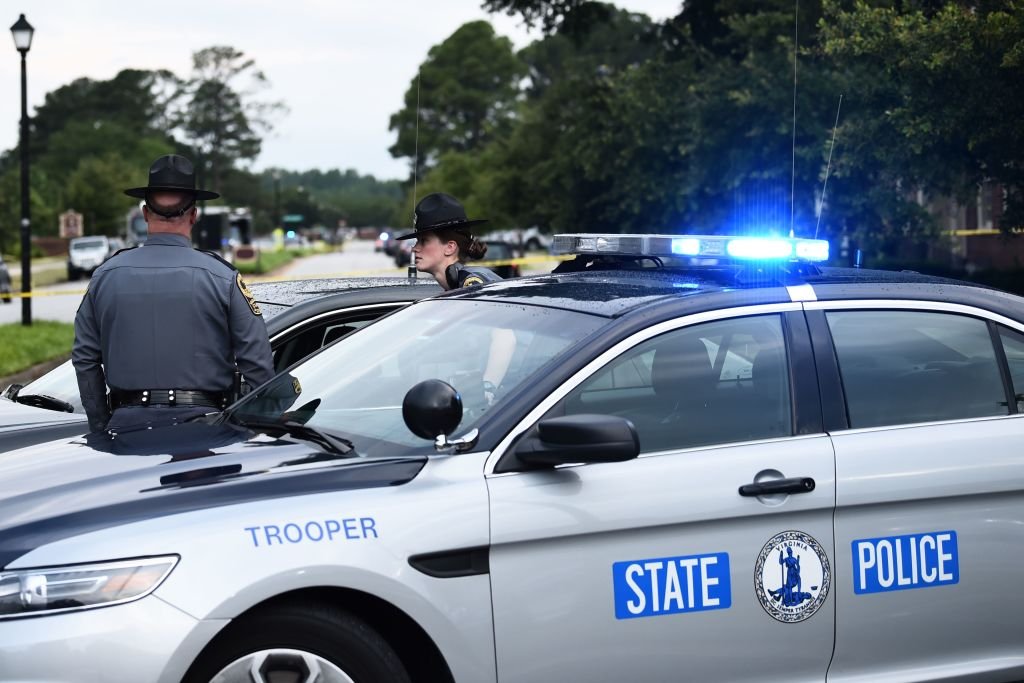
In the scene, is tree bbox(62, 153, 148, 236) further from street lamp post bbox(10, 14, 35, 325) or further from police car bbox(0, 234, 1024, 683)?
police car bbox(0, 234, 1024, 683)

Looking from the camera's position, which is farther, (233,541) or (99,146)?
(99,146)

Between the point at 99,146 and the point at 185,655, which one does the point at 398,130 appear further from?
the point at 185,655

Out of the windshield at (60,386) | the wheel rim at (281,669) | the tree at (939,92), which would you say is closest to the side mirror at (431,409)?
the wheel rim at (281,669)

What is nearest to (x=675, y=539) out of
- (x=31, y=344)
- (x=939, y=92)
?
(x=939, y=92)

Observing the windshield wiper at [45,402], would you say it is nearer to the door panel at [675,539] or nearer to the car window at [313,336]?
the car window at [313,336]

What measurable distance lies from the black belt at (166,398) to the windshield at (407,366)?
1.95 ft

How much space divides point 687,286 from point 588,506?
90 centimetres

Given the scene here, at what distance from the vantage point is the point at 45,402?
621cm

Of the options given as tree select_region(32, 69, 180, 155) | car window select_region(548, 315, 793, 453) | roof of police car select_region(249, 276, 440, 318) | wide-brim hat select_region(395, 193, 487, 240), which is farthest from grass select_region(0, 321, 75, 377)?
tree select_region(32, 69, 180, 155)

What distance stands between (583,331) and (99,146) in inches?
4934

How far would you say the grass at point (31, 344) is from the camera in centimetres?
1772

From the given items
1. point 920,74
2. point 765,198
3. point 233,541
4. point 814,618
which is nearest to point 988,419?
point 814,618

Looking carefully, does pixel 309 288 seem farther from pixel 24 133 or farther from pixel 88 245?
pixel 88 245

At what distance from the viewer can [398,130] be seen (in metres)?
125
